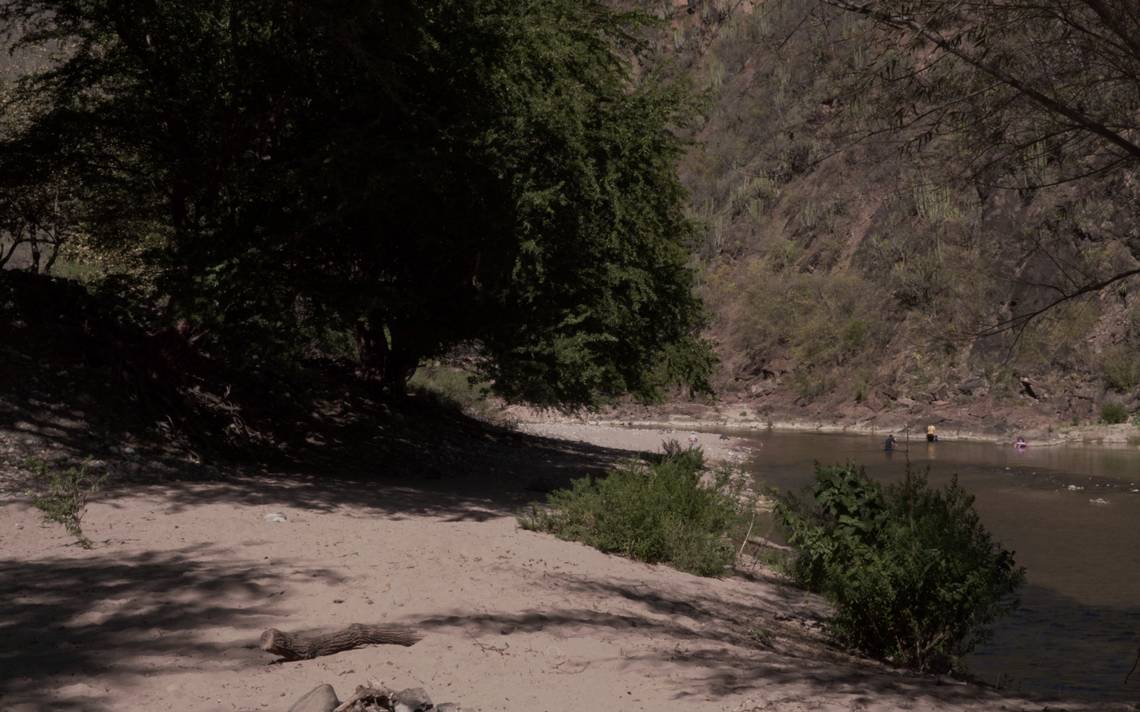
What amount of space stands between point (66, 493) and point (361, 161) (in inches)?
204

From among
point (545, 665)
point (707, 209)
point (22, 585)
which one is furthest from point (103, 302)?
point (707, 209)

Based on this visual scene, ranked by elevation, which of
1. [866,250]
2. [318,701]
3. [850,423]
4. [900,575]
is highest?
[866,250]

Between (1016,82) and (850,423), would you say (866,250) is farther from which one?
(1016,82)

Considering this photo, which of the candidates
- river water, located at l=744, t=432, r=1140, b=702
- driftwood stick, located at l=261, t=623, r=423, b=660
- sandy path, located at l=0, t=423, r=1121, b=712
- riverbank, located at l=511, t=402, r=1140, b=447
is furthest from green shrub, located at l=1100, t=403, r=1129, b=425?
driftwood stick, located at l=261, t=623, r=423, b=660

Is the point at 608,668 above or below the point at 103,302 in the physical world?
below

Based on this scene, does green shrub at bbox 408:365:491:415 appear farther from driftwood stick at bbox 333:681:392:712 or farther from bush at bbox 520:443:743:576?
driftwood stick at bbox 333:681:392:712

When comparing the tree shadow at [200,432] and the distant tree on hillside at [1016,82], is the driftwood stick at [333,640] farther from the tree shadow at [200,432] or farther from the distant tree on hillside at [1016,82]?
the distant tree on hillside at [1016,82]

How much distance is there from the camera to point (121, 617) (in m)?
5.73

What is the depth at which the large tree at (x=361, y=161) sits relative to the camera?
12.0 metres

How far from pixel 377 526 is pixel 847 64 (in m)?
5.75

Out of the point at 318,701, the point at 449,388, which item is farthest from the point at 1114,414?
A: the point at 318,701

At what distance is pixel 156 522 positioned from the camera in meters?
8.41

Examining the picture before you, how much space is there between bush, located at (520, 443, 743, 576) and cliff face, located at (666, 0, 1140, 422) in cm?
277

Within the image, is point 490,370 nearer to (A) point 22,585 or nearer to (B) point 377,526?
(B) point 377,526
